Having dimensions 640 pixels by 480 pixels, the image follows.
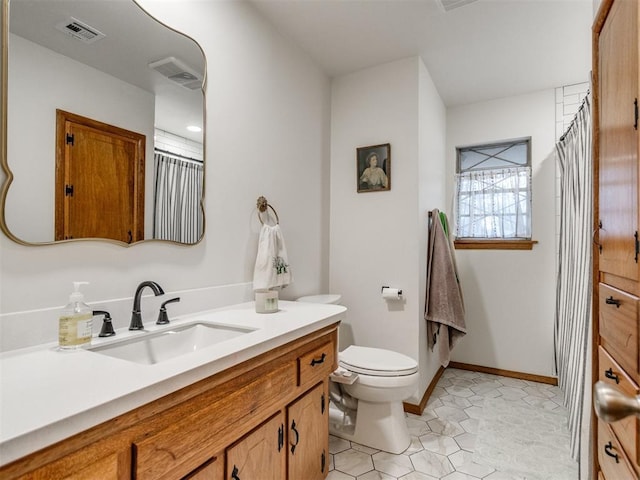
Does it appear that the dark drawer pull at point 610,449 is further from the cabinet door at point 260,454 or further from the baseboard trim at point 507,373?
the baseboard trim at point 507,373

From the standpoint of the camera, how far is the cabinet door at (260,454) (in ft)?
3.29

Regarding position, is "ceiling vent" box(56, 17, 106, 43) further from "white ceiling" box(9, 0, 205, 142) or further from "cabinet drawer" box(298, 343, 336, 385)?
"cabinet drawer" box(298, 343, 336, 385)

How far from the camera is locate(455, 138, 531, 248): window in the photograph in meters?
3.04

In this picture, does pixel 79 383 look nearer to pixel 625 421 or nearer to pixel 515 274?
pixel 625 421

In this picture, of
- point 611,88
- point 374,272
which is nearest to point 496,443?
point 374,272

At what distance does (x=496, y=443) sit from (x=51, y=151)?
2564 millimetres

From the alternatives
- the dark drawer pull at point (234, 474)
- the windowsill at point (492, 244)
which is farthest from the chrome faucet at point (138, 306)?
the windowsill at point (492, 244)

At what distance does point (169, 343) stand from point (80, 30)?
1.12m

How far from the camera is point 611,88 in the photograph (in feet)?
3.26

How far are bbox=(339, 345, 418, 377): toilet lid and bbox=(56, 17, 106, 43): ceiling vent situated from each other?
190 centimetres

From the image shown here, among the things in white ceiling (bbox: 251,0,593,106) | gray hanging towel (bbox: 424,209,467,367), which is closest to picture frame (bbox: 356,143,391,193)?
gray hanging towel (bbox: 424,209,467,367)

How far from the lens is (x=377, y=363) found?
6.47 feet

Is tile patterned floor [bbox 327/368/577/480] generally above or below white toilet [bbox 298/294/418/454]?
below

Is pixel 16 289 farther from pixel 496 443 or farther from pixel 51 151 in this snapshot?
pixel 496 443
